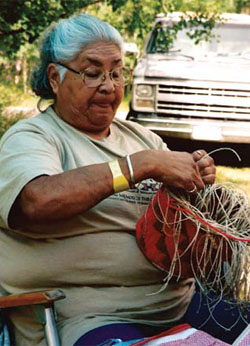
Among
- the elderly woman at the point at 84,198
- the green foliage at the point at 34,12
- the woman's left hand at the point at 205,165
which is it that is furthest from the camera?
the green foliage at the point at 34,12

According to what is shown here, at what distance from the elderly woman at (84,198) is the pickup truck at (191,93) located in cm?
485

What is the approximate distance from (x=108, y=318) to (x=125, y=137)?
0.76 metres

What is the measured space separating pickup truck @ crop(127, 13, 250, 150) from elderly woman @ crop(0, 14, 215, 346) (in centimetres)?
485

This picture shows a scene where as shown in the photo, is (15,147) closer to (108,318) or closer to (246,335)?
(108,318)

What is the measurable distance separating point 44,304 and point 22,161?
44 cm

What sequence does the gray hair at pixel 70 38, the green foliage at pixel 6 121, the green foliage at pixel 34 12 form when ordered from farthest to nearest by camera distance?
the green foliage at pixel 6 121
the green foliage at pixel 34 12
the gray hair at pixel 70 38

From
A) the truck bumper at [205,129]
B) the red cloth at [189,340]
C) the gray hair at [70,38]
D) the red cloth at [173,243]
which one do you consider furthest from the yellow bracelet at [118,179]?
the truck bumper at [205,129]

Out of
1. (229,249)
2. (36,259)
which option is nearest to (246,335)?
(229,249)

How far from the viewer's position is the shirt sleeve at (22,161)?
6.36 ft

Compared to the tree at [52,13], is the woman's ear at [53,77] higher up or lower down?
higher up

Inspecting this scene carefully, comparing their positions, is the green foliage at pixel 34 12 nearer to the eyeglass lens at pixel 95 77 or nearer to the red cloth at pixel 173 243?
the eyeglass lens at pixel 95 77

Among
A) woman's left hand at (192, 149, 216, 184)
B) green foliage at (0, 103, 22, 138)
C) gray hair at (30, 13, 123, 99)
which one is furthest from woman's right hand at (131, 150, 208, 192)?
green foliage at (0, 103, 22, 138)

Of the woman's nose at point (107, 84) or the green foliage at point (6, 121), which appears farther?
the green foliage at point (6, 121)

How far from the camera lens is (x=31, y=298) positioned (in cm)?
193
